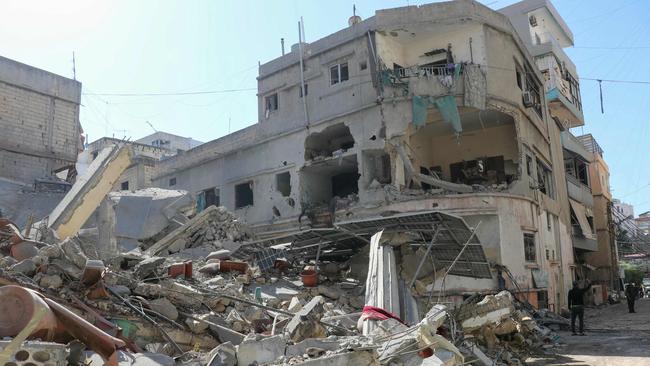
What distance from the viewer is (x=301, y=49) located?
21.1 metres

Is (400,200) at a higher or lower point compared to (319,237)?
→ higher

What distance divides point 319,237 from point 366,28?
9480mm

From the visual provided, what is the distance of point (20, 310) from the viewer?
4629 millimetres

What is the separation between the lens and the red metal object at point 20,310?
4.55 meters

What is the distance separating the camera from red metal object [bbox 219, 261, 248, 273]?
12106mm

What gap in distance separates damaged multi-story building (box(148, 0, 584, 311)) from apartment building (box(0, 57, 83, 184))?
7.29 m

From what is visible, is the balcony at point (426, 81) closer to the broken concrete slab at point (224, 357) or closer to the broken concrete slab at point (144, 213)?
the broken concrete slab at point (144, 213)

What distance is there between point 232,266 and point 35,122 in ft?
54.1

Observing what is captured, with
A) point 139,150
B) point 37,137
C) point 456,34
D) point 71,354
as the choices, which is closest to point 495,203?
point 456,34

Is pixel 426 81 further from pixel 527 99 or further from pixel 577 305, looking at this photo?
pixel 577 305

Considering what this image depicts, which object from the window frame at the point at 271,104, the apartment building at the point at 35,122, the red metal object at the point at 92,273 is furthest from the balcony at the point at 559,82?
the apartment building at the point at 35,122

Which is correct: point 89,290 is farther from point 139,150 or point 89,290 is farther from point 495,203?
point 139,150

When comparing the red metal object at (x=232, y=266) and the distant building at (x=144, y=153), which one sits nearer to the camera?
the red metal object at (x=232, y=266)

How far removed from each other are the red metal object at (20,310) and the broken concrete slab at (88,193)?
8379 mm
